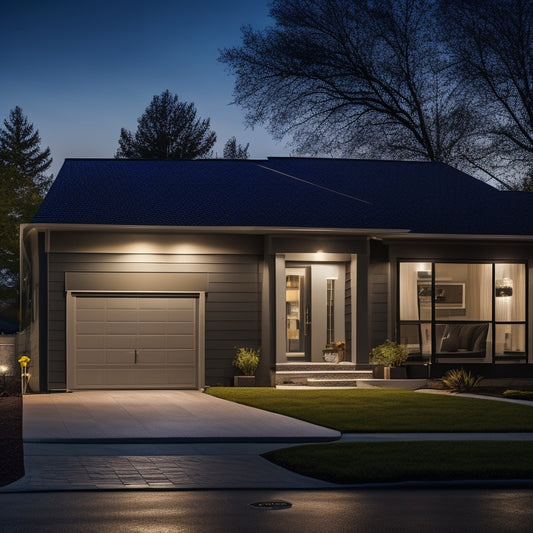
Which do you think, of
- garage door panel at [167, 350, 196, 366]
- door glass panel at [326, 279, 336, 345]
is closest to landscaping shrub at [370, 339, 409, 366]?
door glass panel at [326, 279, 336, 345]

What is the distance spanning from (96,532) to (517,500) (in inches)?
155

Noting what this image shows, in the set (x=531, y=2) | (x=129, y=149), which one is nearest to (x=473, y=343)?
(x=531, y=2)

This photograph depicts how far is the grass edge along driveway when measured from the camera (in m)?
10.2

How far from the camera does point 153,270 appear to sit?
69.7 feet

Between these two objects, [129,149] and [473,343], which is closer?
[473,343]

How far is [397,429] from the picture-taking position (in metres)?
14.2

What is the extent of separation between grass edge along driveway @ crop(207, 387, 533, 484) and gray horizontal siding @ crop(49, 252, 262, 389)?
1.07 m

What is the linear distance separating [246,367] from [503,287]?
642 cm

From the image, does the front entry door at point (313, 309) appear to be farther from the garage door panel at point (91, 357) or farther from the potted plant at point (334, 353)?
the garage door panel at point (91, 357)

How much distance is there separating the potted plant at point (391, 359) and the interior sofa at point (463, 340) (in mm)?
1261

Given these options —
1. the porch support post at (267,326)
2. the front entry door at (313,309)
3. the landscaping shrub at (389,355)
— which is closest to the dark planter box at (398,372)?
the landscaping shrub at (389,355)

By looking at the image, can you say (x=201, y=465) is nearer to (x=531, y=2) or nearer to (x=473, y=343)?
(x=473, y=343)

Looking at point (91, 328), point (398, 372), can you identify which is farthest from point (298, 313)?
point (91, 328)

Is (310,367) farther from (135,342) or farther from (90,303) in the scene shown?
(90,303)
